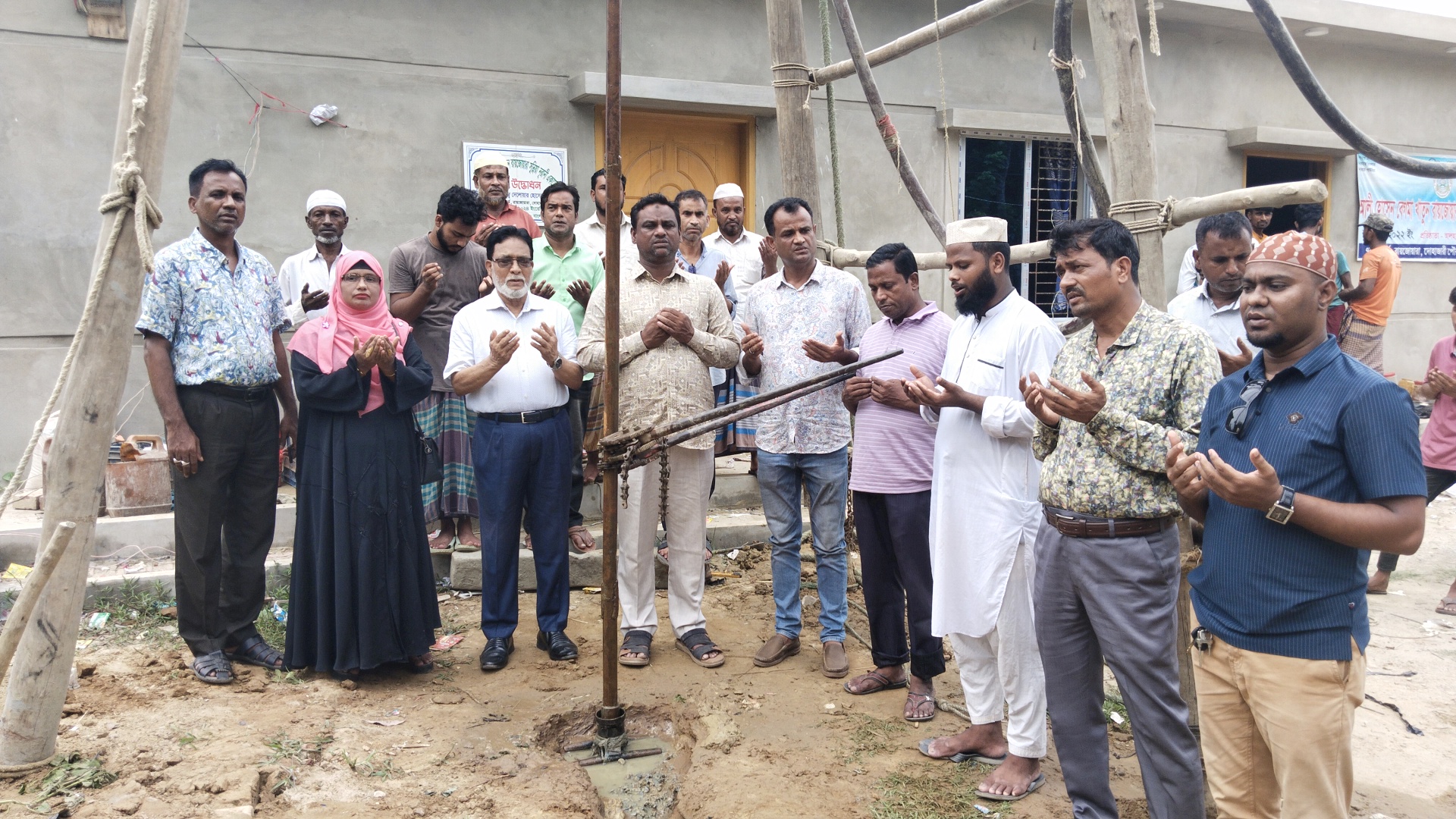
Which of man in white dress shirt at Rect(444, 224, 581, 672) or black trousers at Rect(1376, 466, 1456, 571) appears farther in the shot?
black trousers at Rect(1376, 466, 1456, 571)

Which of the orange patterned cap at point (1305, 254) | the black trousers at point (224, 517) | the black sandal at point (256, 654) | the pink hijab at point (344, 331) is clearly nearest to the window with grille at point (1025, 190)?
the pink hijab at point (344, 331)

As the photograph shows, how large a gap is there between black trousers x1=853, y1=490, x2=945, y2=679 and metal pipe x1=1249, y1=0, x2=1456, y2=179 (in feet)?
6.63

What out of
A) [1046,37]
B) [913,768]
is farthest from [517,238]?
[1046,37]

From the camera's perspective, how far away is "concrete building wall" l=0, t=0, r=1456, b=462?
6266 mm

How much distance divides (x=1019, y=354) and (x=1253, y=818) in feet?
5.32

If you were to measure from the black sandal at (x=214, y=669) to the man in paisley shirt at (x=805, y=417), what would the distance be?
7.85 feet

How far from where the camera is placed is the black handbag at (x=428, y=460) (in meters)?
4.77

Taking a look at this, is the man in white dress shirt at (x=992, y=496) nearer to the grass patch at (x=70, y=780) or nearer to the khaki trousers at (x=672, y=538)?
the khaki trousers at (x=672, y=538)

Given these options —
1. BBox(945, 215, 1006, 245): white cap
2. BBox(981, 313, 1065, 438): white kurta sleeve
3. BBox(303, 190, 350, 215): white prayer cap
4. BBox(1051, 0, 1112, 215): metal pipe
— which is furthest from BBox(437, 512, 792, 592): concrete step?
BBox(1051, 0, 1112, 215): metal pipe

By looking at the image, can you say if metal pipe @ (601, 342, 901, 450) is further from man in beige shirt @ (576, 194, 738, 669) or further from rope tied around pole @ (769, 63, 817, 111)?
rope tied around pole @ (769, 63, 817, 111)

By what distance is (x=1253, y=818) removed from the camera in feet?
8.20

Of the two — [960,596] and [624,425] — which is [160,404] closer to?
[624,425]

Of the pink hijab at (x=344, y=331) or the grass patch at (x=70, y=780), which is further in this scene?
the pink hijab at (x=344, y=331)

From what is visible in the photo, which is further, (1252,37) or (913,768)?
(1252,37)
